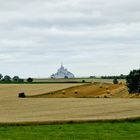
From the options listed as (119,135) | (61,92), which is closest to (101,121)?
(119,135)

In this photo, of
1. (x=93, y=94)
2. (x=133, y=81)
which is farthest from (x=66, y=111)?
(x=93, y=94)

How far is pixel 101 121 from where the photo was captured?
29672mm

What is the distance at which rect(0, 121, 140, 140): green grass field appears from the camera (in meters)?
22.6

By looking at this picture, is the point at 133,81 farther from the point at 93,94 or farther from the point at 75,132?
the point at 75,132

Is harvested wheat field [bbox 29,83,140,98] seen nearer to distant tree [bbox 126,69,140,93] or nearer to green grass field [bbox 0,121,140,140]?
distant tree [bbox 126,69,140,93]

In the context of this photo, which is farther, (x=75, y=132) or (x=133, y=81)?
(x=133, y=81)

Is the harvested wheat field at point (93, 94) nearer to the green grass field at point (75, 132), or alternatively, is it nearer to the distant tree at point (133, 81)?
the distant tree at point (133, 81)

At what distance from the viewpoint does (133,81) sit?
67188mm

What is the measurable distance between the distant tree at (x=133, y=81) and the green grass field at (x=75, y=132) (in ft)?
125

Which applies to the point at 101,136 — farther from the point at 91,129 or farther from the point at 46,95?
the point at 46,95

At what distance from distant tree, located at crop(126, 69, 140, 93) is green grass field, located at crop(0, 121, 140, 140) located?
125 ft

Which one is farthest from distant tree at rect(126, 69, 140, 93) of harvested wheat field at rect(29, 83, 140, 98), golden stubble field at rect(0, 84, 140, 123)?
golden stubble field at rect(0, 84, 140, 123)

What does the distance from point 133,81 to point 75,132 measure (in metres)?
43.6

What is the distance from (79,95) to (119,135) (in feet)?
150
